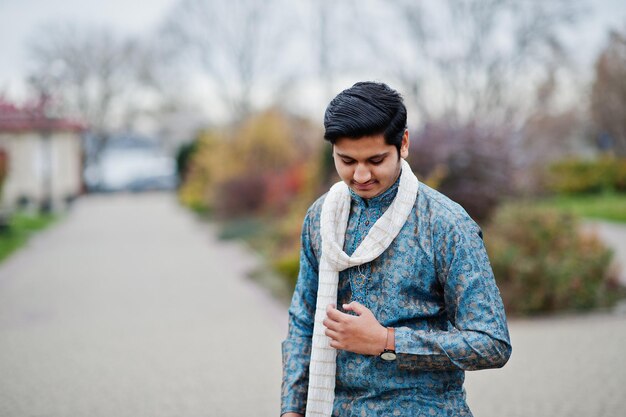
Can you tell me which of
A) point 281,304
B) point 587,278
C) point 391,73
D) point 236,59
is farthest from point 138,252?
point 236,59

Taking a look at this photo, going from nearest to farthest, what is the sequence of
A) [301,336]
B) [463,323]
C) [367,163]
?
[463,323] < [367,163] < [301,336]

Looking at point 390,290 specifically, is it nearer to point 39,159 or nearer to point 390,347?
point 390,347

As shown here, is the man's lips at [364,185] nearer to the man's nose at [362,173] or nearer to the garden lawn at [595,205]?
the man's nose at [362,173]

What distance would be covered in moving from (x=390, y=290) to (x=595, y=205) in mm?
21946

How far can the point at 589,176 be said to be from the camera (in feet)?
89.6

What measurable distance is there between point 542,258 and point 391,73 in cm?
2381

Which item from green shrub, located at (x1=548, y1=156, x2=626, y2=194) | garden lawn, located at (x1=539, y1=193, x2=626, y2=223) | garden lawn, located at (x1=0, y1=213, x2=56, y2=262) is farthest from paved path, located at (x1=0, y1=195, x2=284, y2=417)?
green shrub, located at (x1=548, y1=156, x2=626, y2=194)

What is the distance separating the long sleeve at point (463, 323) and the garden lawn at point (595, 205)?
1370 centimetres

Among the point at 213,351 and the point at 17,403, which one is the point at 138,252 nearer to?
the point at 213,351

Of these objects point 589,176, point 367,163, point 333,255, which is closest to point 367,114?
point 367,163

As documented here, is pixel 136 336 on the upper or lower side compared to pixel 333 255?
lower

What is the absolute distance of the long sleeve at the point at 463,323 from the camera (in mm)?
1875

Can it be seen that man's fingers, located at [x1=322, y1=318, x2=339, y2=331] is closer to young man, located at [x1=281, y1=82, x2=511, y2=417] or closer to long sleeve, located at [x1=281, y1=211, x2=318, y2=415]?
young man, located at [x1=281, y1=82, x2=511, y2=417]

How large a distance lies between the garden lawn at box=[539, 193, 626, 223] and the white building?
17.4 m
